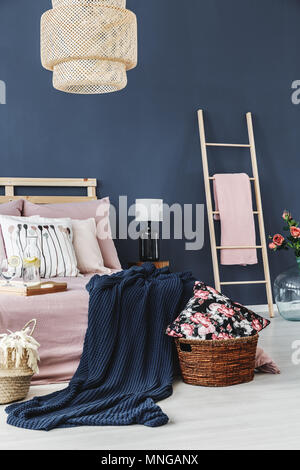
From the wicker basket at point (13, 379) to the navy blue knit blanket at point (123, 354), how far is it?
0.13 metres

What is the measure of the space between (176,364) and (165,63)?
3.08 meters

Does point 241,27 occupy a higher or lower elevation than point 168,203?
higher

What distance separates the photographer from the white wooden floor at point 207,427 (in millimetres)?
2301

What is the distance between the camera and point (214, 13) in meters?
5.61

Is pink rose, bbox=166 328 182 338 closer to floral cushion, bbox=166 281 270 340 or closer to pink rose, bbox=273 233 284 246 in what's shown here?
floral cushion, bbox=166 281 270 340

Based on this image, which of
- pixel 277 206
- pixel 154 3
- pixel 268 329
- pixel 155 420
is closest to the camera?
pixel 155 420

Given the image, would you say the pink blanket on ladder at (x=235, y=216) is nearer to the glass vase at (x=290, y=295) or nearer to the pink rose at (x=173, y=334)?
the glass vase at (x=290, y=295)

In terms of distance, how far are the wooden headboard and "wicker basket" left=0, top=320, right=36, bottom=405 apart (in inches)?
88.9

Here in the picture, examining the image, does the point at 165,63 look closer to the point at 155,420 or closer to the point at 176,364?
the point at 176,364

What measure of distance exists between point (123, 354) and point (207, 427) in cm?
77
